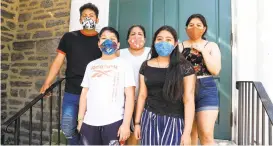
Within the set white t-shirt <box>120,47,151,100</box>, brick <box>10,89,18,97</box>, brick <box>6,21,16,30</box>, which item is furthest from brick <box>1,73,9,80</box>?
white t-shirt <box>120,47,151,100</box>

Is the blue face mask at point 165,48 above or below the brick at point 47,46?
below

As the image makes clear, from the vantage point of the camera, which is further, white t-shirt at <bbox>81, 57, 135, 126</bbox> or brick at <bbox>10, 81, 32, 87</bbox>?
brick at <bbox>10, 81, 32, 87</bbox>

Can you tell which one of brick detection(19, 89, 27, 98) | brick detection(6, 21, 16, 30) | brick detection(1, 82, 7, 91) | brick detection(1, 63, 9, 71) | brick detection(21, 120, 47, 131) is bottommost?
brick detection(21, 120, 47, 131)

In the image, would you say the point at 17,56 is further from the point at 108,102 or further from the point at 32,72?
the point at 108,102

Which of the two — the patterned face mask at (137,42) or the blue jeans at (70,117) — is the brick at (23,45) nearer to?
the blue jeans at (70,117)

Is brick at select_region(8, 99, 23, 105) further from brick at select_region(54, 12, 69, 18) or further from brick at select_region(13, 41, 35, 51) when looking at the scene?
brick at select_region(54, 12, 69, 18)

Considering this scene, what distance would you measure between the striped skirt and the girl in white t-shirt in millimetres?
183

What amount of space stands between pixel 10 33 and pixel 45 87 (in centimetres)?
275

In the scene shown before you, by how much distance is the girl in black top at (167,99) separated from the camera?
1785mm

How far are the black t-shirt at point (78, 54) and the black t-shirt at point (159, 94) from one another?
773 mm

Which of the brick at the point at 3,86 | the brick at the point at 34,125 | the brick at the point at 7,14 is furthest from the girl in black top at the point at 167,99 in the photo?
the brick at the point at 7,14

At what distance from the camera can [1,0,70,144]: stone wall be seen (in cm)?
421

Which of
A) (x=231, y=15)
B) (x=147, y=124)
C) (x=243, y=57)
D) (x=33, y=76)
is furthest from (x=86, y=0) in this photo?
(x=147, y=124)

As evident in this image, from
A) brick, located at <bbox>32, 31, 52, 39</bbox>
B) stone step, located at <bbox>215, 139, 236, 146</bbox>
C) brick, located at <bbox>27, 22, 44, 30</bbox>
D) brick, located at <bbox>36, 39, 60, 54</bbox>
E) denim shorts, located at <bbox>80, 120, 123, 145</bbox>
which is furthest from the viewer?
brick, located at <bbox>27, 22, 44, 30</bbox>
